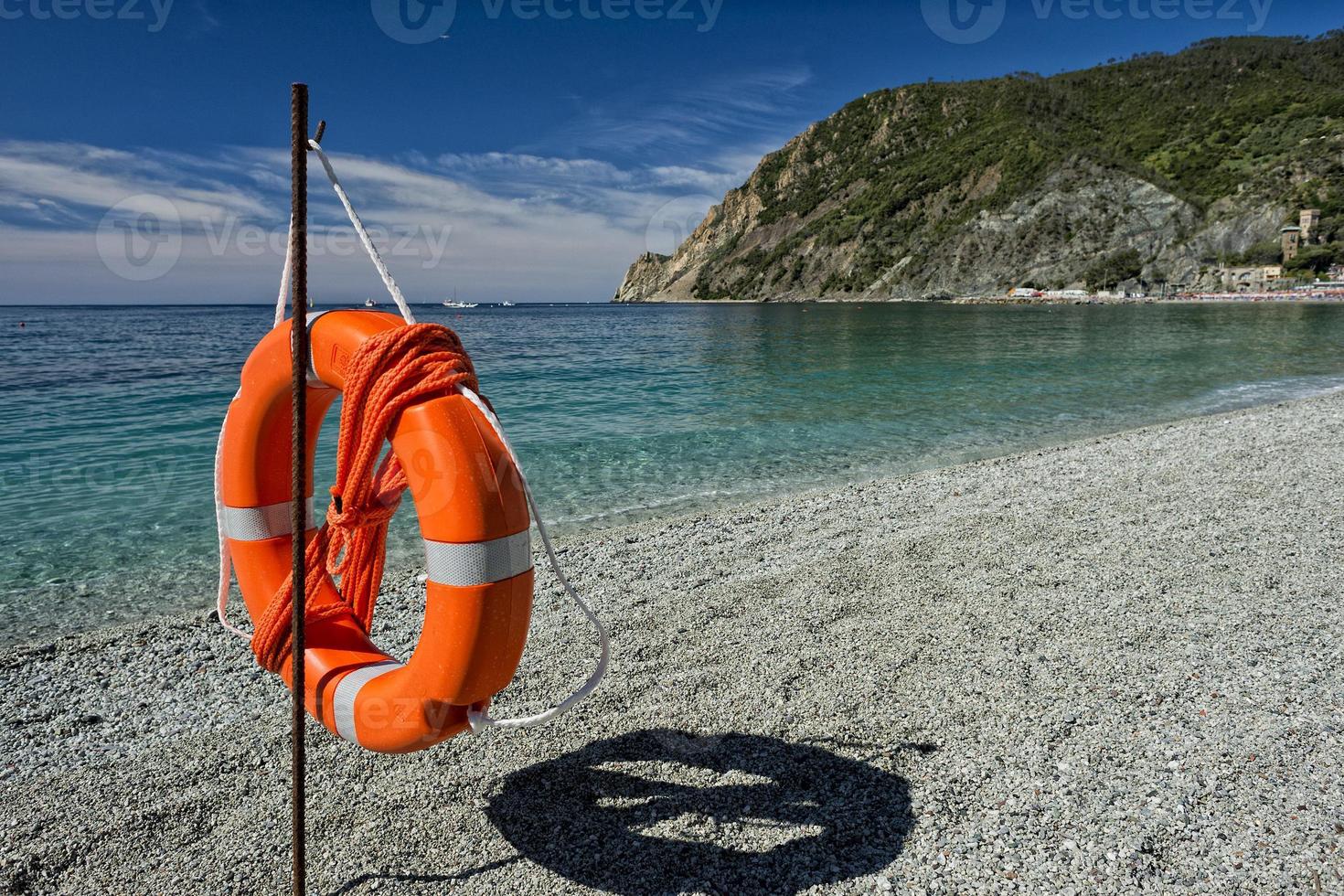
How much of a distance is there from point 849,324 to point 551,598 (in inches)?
1802

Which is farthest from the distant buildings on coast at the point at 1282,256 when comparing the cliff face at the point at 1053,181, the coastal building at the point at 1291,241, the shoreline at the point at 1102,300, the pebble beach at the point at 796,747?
the pebble beach at the point at 796,747

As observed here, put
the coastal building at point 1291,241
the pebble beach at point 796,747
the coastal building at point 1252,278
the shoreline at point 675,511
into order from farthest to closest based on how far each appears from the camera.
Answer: the coastal building at point 1291,241, the coastal building at point 1252,278, the shoreline at point 675,511, the pebble beach at point 796,747

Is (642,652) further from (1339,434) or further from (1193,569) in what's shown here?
(1339,434)

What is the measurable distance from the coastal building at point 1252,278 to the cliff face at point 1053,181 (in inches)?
74.7

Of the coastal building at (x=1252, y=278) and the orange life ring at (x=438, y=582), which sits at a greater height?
the coastal building at (x=1252, y=278)

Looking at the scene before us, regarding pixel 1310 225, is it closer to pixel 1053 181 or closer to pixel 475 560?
pixel 1053 181

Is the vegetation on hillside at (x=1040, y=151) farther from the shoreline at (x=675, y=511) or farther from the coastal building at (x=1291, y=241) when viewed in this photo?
the shoreline at (x=675, y=511)

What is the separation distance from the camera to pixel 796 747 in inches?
116

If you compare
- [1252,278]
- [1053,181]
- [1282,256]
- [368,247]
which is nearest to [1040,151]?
[1053,181]

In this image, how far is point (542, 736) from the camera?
10.3ft

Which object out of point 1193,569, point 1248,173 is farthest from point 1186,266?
point 1193,569

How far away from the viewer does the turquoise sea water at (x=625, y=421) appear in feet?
20.9

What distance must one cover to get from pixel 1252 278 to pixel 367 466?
8631 cm

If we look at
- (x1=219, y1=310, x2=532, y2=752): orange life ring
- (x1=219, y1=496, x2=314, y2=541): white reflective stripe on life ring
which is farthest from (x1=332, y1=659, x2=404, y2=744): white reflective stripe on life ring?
A: (x1=219, y1=496, x2=314, y2=541): white reflective stripe on life ring
